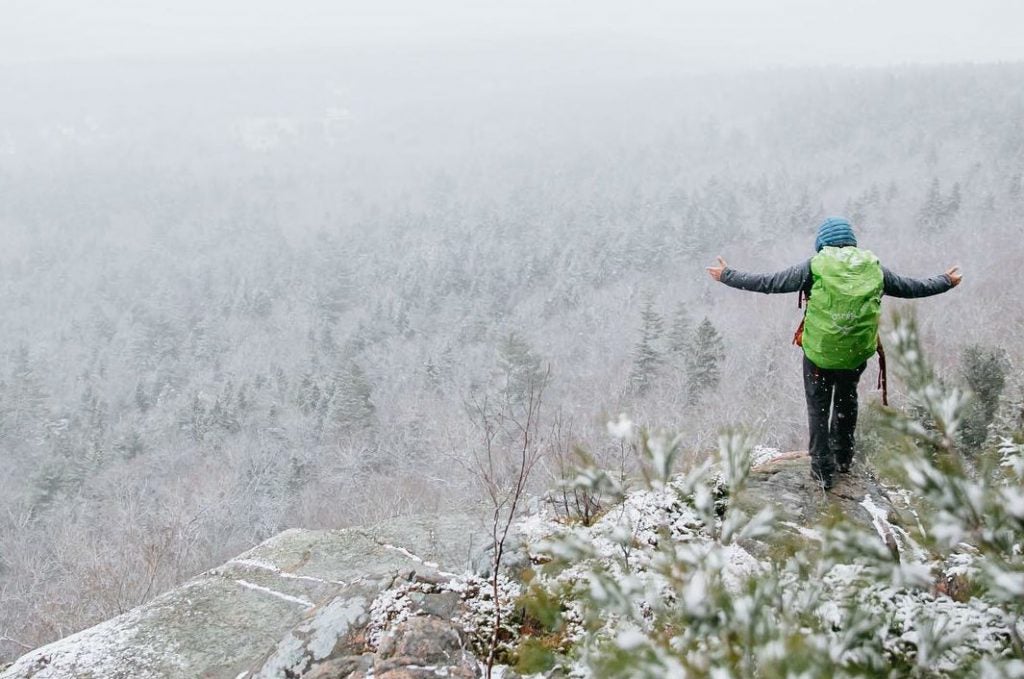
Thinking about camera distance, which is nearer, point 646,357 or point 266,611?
point 266,611

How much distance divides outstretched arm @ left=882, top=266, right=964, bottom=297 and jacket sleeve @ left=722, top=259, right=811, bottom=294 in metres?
0.41

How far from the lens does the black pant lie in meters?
3.72

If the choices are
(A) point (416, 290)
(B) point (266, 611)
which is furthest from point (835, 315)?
(A) point (416, 290)

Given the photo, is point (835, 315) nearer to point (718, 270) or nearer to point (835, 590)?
point (718, 270)

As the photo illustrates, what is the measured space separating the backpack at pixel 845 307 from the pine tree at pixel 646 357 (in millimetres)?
28653

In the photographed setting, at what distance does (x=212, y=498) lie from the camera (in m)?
30.6

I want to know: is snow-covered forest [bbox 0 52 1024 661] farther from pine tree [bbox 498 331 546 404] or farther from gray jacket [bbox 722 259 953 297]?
gray jacket [bbox 722 259 953 297]

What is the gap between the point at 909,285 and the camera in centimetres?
359

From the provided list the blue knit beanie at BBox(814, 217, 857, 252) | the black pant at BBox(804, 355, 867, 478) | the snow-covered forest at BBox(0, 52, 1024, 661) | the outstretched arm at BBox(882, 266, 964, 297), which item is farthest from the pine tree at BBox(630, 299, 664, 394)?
the blue knit beanie at BBox(814, 217, 857, 252)

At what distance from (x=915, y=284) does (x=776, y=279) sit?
80 centimetres

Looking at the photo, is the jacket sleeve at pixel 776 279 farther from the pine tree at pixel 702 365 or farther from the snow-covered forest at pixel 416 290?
the pine tree at pixel 702 365

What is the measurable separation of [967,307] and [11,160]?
550 feet

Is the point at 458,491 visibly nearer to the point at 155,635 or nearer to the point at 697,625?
the point at 155,635

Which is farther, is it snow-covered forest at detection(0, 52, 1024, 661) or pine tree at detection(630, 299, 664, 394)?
pine tree at detection(630, 299, 664, 394)
